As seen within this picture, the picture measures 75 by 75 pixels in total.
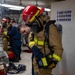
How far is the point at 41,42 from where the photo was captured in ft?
8.83

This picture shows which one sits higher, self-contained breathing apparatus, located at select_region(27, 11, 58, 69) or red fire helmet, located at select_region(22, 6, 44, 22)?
red fire helmet, located at select_region(22, 6, 44, 22)

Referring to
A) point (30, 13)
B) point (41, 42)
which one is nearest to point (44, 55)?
point (41, 42)

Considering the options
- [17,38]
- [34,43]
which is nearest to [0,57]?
[34,43]

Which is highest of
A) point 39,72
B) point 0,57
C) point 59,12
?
point 59,12

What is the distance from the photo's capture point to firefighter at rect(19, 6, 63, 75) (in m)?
2.55

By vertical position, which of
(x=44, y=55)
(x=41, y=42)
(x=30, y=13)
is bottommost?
(x=44, y=55)

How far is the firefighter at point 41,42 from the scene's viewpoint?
2.55m

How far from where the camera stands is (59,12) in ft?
13.7

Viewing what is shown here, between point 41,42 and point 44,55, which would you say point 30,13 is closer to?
point 41,42

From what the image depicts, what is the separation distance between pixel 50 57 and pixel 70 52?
1452 mm

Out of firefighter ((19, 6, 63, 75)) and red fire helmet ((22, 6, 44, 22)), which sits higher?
red fire helmet ((22, 6, 44, 22))

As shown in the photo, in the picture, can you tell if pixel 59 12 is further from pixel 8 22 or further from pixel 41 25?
pixel 8 22

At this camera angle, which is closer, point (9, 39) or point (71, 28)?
point (71, 28)

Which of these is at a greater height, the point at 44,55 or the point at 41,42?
the point at 41,42
